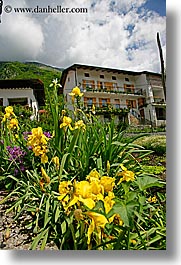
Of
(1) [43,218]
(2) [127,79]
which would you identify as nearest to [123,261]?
(1) [43,218]

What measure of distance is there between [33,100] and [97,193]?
0.49m

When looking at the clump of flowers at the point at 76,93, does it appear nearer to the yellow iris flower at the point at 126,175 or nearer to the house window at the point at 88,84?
the house window at the point at 88,84

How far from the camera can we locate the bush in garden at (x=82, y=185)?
0.87 m

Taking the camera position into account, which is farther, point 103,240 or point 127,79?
point 127,79

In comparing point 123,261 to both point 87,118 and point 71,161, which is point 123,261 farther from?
point 87,118

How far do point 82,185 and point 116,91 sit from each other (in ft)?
1.55

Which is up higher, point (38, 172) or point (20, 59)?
point (20, 59)

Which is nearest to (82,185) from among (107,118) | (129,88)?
(107,118)

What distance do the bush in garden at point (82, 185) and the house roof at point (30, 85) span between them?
0.03 metres

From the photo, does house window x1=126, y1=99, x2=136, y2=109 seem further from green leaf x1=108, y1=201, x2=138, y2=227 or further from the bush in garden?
green leaf x1=108, y1=201, x2=138, y2=227

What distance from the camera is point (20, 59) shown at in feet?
3.91

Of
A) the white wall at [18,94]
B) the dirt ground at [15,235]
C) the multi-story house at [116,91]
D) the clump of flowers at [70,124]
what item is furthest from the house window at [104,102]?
the dirt ground at [15,235]

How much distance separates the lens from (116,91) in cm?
121

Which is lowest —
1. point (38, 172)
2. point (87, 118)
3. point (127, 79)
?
point (38, 172)
